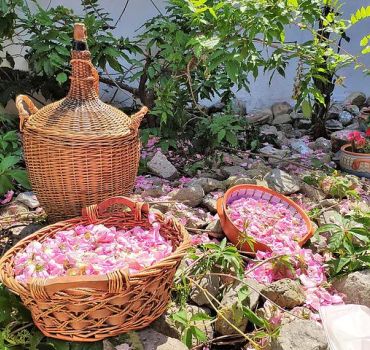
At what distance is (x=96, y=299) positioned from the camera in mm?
1521

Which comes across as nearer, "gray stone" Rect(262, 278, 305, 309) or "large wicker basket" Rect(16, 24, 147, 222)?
"gray stone" Rect(262, 278, 305, 309)

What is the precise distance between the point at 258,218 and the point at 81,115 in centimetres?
97

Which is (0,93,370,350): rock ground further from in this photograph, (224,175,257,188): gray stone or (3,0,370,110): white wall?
(3,0,370,110): white wall

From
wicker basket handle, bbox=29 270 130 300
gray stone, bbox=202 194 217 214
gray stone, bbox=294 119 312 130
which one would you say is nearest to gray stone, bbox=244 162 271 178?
gray stone, bbox=202 194 217 214

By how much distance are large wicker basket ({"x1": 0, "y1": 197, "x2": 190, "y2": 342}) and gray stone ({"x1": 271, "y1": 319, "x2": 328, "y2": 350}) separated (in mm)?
412

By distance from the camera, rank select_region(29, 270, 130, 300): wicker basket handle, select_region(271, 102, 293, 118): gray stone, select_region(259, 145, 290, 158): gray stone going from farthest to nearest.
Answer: select_region(271, 102, 293, 118): gray stone, select_region(259, 145, 290, 158): gray stone, select_region(29, 270, 130, 300): wicker basket handle

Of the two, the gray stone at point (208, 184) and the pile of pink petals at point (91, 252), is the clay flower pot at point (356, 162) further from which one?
the pile of pink petals at point (91, 252)

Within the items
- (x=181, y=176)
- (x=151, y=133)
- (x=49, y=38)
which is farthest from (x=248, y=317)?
(x=49, y=38)

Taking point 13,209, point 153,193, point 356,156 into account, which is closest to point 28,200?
point 13,209

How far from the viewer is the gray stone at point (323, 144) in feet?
13.3

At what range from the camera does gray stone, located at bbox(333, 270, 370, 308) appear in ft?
6.52

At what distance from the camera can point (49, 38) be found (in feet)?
10.9

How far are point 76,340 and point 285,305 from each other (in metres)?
0.82

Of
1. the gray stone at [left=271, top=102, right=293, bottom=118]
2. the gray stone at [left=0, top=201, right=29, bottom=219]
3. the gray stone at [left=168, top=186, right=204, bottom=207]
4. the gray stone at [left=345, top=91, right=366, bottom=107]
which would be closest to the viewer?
the gray stone at [left=0, top=201, right=29, bottom=219]
